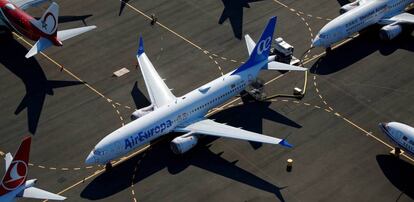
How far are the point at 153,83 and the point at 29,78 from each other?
21065mm

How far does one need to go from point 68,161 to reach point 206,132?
18089 millimetres

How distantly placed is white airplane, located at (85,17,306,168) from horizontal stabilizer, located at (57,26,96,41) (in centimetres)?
1319

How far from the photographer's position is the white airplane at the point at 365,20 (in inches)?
3878

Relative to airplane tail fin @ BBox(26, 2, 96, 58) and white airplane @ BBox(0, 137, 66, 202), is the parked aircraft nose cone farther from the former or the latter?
airplane tail fin @ BBox(26, 2, 96, 58)

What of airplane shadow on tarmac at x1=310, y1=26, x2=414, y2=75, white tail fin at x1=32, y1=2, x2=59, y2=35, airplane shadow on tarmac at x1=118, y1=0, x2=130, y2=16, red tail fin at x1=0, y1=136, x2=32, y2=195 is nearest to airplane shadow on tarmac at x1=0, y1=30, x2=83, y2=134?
white tail fin at x1=32, y1=2, x2=59, y2=35

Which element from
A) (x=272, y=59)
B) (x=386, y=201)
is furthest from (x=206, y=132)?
(x=386, y=201)

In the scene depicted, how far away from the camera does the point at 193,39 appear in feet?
344

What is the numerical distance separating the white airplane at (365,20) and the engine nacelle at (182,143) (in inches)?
1107

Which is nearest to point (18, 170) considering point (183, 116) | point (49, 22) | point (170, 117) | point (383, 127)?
point (170, 117)

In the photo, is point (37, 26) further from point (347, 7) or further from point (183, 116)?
point (347, 7)

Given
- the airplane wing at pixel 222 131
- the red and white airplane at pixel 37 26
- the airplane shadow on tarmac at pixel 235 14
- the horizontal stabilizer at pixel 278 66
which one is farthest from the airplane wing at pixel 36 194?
the airplane shadow on tarmac at pixel 235 14

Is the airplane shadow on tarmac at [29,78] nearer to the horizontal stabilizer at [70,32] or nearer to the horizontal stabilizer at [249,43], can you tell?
the horizontal stabilizer at [70,32]

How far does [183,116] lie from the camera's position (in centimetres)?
8388

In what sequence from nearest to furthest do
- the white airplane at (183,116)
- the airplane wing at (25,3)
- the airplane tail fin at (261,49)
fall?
the white airplane at (183,116) < the airplane tail fin at (261,49) < the airplane wing at (25,3)
